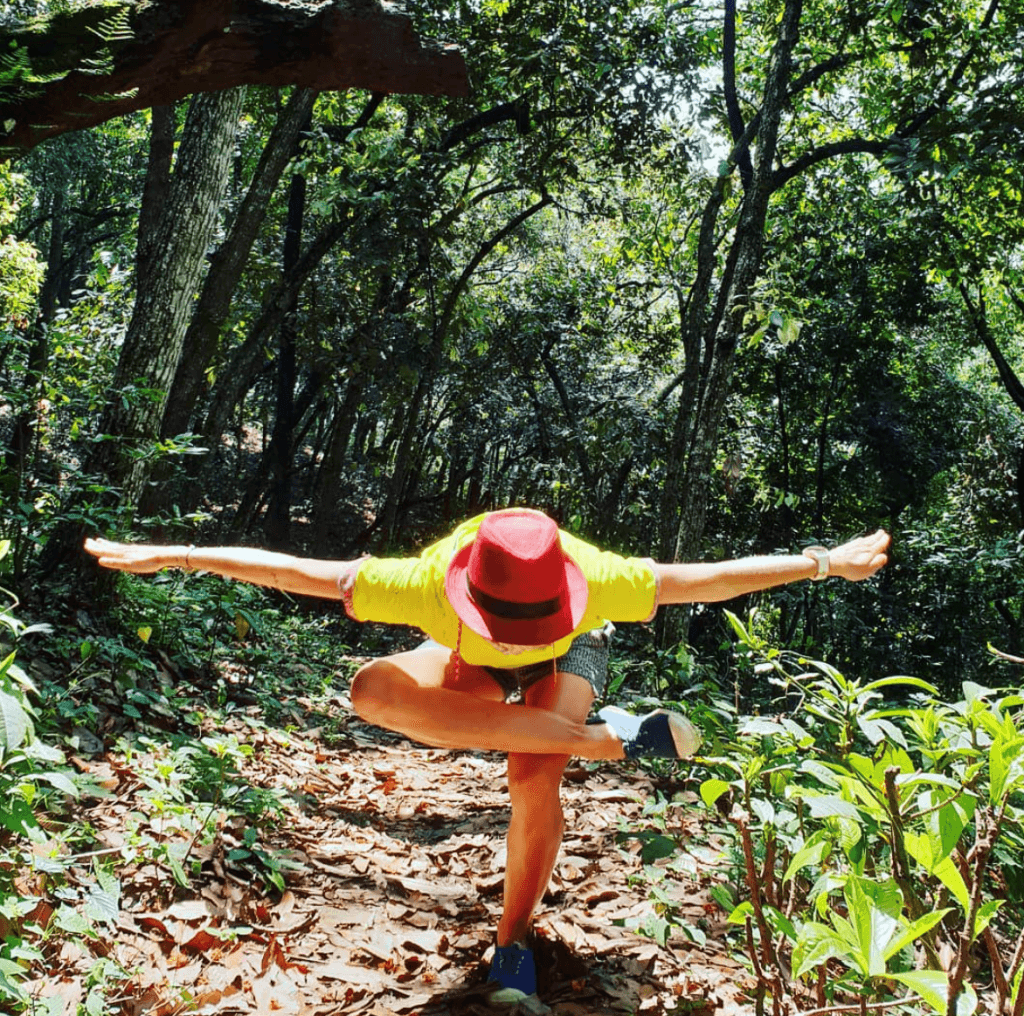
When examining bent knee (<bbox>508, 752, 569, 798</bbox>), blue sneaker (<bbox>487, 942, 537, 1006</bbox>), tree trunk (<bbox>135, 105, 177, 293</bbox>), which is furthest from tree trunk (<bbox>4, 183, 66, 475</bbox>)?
blue sneaker (<bbox>487, 942, 537, 1006</bbox>)

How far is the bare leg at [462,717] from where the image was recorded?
260 cm

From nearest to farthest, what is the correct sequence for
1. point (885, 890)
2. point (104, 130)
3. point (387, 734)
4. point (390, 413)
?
point (885, 890), point (387, 734), point (390, 413), point (104, 130)

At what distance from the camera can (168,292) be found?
5328 millimetres

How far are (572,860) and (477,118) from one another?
8.69m

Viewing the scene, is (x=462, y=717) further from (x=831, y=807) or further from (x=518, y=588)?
(x=831, y=807)

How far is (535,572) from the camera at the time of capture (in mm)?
2445

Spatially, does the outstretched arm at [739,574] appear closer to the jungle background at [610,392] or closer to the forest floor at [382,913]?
the jungle background at [610,392]

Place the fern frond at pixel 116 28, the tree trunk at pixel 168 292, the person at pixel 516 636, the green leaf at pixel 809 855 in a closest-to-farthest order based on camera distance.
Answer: the green leaf at pixel 809 855 → the person at pixel 516 636 → the fern frond at pixel 116 28 → the tree trunk at pixel 168 292

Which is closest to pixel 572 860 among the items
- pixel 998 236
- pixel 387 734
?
pixel 387 734

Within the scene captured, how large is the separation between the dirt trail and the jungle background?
14cm

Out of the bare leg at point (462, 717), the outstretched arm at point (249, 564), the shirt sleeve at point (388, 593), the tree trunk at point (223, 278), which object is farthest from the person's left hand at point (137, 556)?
the tree trunk at point (223, 278)

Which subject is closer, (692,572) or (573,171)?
(692,572)

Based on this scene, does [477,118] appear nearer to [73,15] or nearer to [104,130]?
[73,15]

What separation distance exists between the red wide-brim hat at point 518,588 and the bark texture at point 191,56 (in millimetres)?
2879
